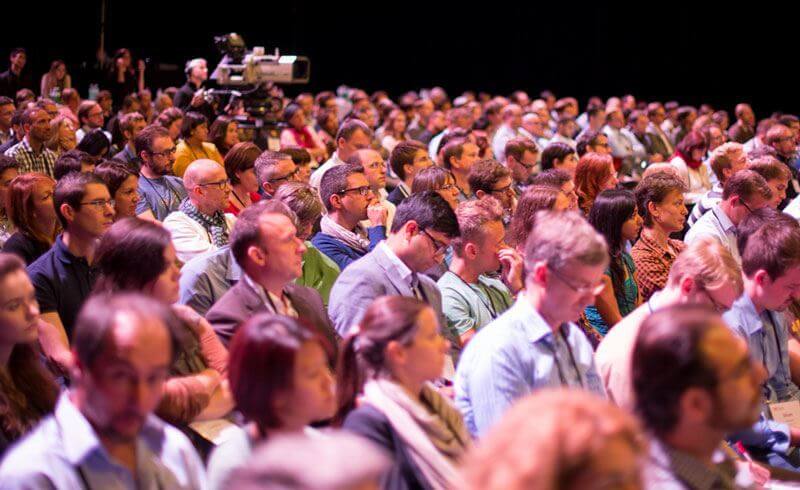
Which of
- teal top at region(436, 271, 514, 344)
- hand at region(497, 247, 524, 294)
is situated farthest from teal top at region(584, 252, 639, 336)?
teal top at region(436, 271, 514, 344)

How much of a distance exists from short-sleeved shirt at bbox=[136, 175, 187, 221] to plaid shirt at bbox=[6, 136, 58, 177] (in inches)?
54.5

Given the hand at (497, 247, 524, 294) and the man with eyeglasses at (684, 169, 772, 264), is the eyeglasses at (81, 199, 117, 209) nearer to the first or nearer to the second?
the hand at (497, 247, 524, 294)

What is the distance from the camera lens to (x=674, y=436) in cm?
210

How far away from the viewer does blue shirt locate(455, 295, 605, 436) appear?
2709 mm

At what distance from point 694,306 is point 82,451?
1.28 metres

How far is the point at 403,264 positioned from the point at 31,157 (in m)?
4.35

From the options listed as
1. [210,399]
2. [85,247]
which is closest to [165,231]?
[210,399]

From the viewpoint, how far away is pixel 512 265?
13.8 feet

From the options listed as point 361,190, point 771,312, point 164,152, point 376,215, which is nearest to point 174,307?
point 771,312

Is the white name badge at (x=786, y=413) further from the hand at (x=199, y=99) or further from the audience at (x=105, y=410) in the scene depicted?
the hand at (x=199, y=99)

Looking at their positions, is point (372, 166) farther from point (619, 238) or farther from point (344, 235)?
point (619, 238)

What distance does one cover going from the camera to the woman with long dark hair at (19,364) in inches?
99.0

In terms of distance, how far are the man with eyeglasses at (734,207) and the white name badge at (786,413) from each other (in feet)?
5.62

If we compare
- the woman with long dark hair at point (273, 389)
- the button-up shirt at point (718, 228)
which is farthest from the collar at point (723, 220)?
the woman with long dark hair at point (273, 389)
